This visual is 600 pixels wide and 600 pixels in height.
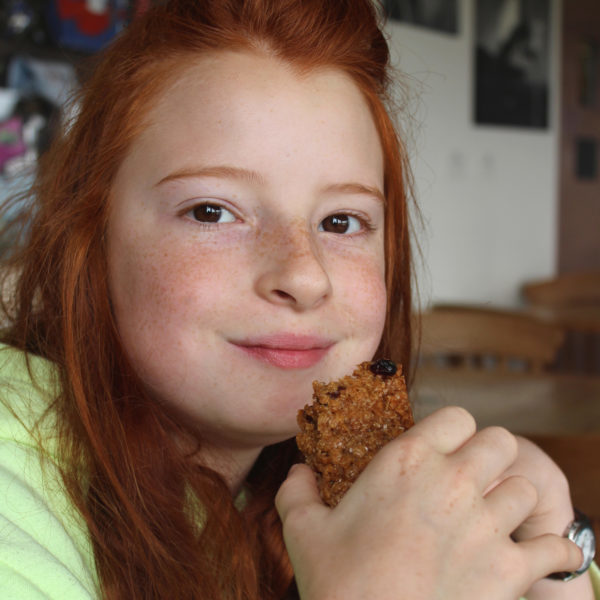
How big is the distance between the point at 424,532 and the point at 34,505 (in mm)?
369

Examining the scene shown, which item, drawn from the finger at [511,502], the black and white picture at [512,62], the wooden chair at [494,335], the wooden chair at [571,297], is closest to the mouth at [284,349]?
the finger at [511,502]

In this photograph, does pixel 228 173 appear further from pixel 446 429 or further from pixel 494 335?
pixel 494 335

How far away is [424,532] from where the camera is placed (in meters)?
0.56

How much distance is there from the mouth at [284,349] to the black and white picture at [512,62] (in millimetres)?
3561

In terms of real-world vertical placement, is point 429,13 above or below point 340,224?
below

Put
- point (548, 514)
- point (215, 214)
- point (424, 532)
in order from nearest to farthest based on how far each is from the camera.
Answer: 1. point (424, 532)
2. point (215, 214)
3. point (548, 514)

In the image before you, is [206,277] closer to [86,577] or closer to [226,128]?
[226,128]

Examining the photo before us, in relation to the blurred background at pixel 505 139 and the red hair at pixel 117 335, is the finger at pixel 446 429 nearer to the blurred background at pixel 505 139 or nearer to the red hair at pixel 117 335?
the red hair at pixel 117 335

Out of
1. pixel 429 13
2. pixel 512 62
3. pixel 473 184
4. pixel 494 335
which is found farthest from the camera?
pixel 512 62

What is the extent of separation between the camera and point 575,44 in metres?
4.53

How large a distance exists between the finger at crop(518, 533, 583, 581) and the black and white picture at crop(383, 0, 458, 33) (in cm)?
321

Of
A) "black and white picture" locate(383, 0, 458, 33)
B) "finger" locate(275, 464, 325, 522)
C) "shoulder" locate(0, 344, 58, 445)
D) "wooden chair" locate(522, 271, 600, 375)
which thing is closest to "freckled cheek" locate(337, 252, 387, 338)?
"finger" locate(275, 464, 325, 522)

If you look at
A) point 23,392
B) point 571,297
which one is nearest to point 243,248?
point 23,392

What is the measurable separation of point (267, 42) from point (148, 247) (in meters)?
0.27
